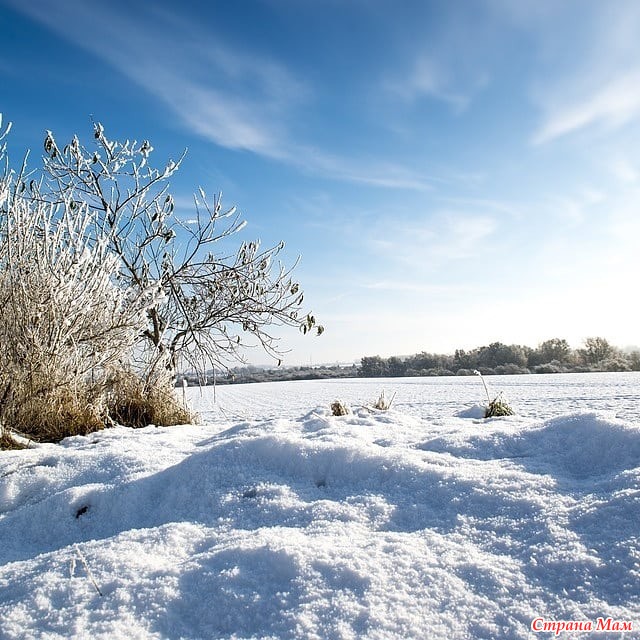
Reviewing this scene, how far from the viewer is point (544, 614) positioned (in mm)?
974

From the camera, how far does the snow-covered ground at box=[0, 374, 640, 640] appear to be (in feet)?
3.25

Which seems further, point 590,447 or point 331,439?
point 331,439

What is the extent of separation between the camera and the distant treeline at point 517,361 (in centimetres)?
2059

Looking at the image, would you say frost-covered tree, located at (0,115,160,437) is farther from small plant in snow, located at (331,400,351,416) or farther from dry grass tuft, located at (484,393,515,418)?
dry grass tuft, located at (484,393,515,418)

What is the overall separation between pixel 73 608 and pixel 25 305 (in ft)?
10.3

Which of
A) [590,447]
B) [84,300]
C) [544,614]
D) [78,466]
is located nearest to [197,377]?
[84,300]

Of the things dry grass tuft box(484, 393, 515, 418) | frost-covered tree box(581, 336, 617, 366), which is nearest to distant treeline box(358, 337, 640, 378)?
frost-covered tree box(581, 336, 617, 366)

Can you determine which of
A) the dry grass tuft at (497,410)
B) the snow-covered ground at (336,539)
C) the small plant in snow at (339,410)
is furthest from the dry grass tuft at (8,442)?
the dry grass tuft at (497,410)

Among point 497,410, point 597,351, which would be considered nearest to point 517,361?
point 597,351

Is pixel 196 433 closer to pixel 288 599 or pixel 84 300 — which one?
pixel 84 300

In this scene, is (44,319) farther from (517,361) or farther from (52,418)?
(517,361)

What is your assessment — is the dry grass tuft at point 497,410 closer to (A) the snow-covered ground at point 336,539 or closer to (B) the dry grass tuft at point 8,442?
(A) the snow-covered ground at point 336,539

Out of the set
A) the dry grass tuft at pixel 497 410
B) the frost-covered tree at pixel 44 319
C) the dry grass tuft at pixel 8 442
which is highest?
the frost-covered tree at pixel 44 319

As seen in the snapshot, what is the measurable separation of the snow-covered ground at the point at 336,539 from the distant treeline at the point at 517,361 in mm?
20731
